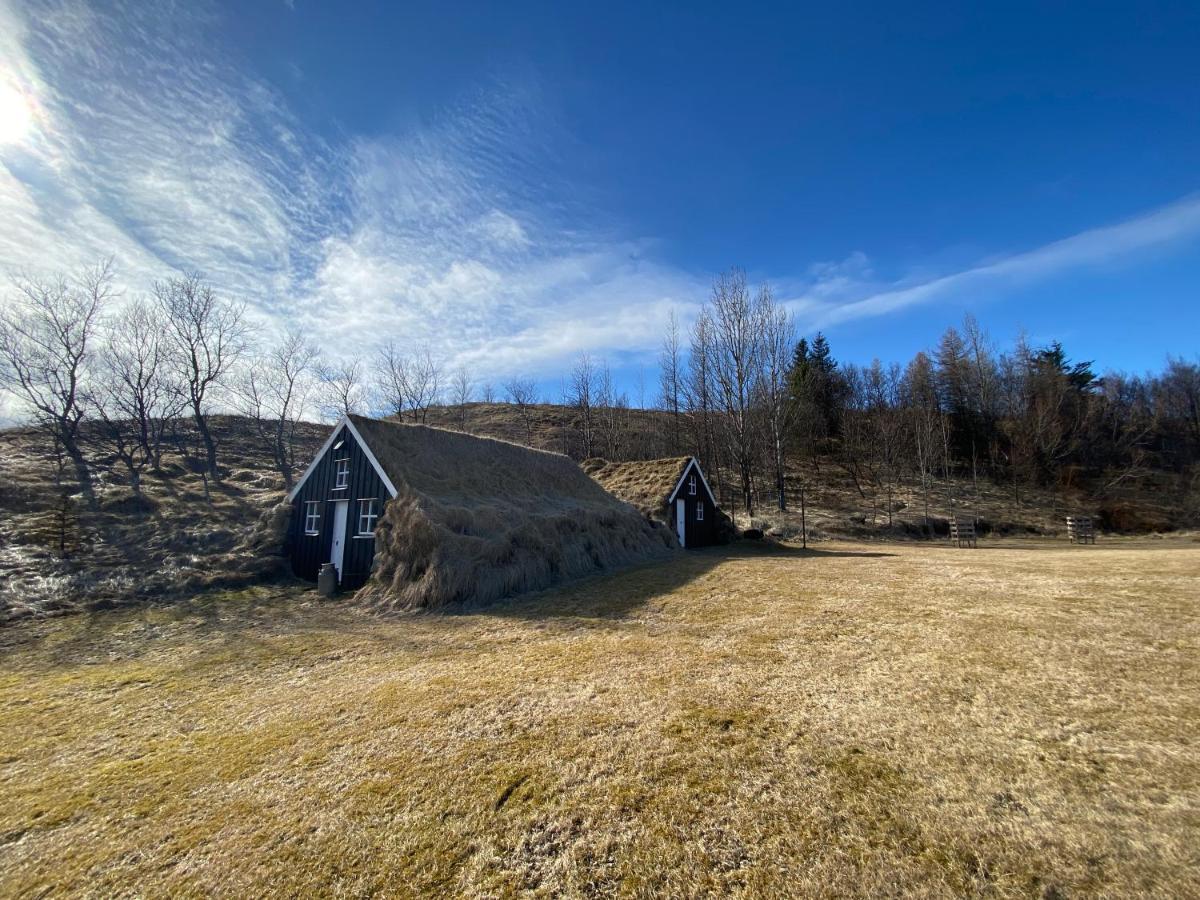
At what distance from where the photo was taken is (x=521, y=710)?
602 cm

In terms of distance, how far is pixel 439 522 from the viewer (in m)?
13.8

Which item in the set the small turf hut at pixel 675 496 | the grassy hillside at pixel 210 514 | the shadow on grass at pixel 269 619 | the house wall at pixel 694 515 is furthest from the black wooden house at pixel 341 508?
the house wall at pixel 694 515

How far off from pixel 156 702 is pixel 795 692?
922 centimetres

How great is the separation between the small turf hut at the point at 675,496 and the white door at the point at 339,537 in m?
13.4

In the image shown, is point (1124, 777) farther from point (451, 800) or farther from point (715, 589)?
point (715, 589)

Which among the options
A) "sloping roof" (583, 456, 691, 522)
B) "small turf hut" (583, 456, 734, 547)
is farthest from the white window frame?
"small turf hut" (583, 456, 734, 547)

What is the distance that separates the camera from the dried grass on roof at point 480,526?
13242mm

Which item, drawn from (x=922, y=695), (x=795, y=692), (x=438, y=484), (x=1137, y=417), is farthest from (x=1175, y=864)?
(x=1137, y=417)

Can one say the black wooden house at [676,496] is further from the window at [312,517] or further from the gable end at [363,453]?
the window at [312,517]

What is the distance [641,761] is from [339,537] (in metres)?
14.6

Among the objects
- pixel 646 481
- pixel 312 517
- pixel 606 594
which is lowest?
pixel 606 594

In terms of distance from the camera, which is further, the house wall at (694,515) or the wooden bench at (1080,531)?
the wooden bench at (1080,531)

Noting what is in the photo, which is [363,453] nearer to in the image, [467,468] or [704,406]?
[467,468]

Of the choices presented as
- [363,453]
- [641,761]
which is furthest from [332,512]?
[641,761]
